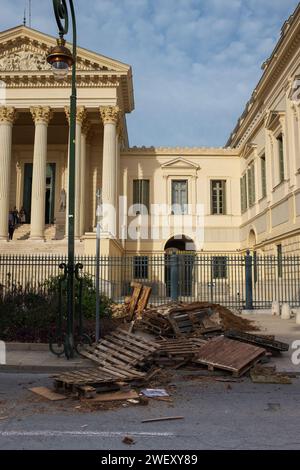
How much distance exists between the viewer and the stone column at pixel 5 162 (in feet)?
86.3

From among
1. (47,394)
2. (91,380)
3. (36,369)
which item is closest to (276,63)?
Result: (36,369)

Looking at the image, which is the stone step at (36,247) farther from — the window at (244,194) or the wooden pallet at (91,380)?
the wooden pallet at (91,380)

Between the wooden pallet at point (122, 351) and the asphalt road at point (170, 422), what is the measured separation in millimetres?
1315

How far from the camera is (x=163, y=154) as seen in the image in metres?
32.6

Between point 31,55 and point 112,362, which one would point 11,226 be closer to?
point 31,55

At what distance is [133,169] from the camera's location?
3250cm

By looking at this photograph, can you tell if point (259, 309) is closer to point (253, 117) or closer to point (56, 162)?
point (253, 117)

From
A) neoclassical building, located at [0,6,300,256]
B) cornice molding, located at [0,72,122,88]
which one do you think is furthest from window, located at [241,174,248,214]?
cornice molding, located at [0,72,122,88]

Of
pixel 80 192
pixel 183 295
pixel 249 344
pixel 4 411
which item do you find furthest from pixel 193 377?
pixel 80 192

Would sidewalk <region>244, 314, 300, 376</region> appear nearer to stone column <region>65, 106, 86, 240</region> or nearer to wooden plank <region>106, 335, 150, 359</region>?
wooden plank <region>106, 335, 150, 359</region>

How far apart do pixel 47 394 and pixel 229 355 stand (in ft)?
12.0

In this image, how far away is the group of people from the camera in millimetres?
28328

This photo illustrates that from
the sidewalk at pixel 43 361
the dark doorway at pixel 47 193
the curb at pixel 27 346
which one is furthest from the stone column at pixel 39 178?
the sidewalk at pixel 43 361

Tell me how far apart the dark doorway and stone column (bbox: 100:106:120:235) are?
20.5ft
